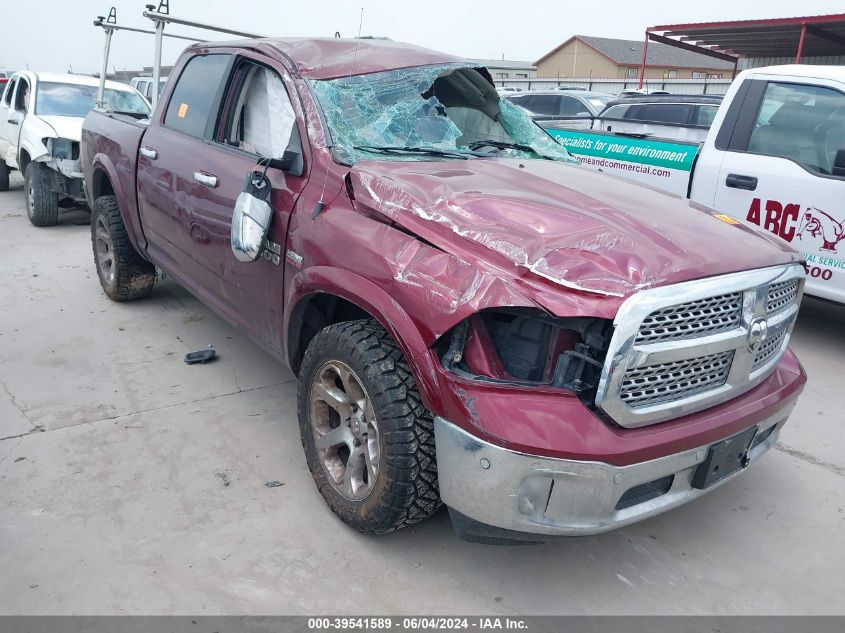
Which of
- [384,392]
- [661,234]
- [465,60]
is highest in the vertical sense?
[465,60]

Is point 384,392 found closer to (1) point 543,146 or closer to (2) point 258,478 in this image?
(2) point 258,478

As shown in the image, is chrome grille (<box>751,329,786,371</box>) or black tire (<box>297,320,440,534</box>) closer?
black tire (<box>297,320,440,534</box>)

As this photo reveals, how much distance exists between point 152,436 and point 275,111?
1.76 m

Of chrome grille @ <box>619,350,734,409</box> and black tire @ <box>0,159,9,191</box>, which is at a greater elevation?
chrome grille @ <box>619,350,734,409</box>

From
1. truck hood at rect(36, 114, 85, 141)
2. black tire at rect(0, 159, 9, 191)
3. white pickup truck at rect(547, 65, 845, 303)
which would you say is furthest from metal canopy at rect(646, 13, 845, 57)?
black tire at rect(0, 159, 9, 191)

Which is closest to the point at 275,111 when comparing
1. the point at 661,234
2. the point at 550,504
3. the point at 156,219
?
the point at 156,219

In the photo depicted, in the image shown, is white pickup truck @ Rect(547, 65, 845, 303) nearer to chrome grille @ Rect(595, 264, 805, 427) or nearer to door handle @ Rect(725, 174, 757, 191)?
door handle @ Rect(725, 174, 757, 191)

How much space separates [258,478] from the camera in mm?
3213

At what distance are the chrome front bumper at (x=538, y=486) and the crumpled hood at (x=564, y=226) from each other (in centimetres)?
57

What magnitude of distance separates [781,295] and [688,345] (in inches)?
27.8

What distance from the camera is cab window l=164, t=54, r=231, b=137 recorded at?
3882 millimetres

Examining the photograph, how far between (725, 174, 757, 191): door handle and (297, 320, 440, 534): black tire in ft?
11.8

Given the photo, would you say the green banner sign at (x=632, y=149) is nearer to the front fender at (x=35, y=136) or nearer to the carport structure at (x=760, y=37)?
the front fender at (x=35, y=136)
